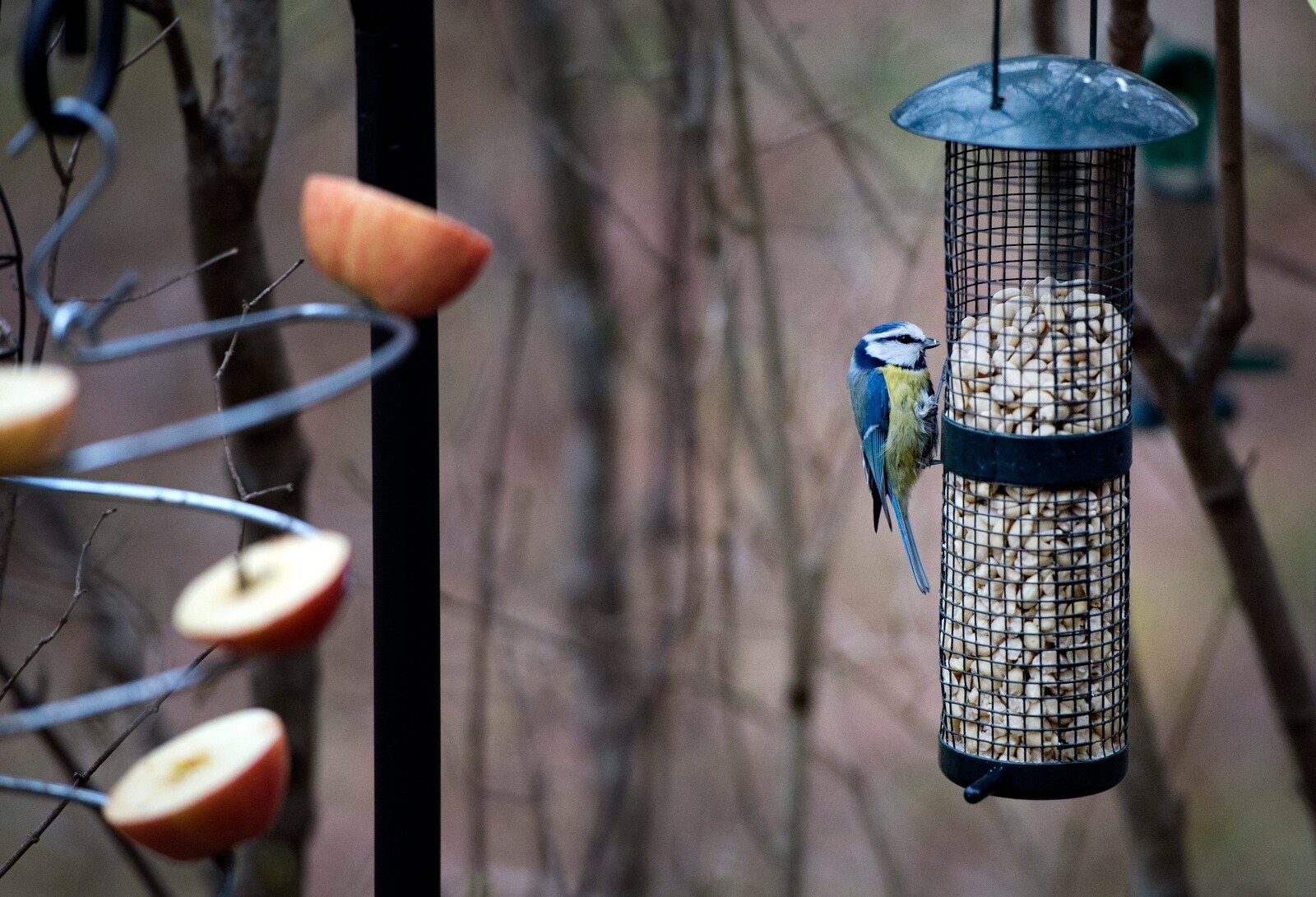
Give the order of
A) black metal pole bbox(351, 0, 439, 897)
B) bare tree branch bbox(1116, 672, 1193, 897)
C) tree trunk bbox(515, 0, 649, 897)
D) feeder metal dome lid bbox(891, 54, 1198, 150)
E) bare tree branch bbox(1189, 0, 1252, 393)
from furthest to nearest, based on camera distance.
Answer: tree trunk bbox(515, 0, 649, 897) → bare tree branch bbox(1116, 672, 1193, 897) → bare tree branch bbox(1189, 0, 1252, 393) → feeder metal dome lid bbox(891, 54, 1198, 150) → black metal pole bbox(351, 0, 439, 897)

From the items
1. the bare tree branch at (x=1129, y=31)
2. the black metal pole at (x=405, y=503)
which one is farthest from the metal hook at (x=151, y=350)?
the bare tree branch at (x=1129, y=31)

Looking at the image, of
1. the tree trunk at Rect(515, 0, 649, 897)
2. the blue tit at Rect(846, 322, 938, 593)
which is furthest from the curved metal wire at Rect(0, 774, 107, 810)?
the tree trunk at Rect(515, 0, 649, 897)

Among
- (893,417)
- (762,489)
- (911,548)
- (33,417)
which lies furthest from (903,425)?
(762,489)

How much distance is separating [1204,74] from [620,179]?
4.47 meters

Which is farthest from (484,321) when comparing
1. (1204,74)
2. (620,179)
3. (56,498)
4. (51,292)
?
(51,292)

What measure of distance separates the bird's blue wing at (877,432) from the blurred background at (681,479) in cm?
69

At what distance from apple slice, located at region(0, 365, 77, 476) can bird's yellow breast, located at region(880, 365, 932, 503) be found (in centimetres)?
196

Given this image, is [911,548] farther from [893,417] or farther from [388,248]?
[388,248]

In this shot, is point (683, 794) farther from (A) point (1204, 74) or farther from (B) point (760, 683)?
(A) point (1204, 74)

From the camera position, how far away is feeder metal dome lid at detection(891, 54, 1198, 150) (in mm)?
1940

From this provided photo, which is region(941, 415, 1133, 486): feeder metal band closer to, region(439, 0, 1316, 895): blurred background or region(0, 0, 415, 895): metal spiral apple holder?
region(439, 0, 1316, 895): blurred background

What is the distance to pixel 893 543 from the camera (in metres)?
7.07

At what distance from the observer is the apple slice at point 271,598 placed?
1.08 metres

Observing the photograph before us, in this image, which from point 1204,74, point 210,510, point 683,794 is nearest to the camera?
point 210,510
